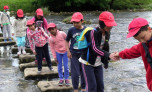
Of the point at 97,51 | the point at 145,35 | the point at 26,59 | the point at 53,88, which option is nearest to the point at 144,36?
the point at 145,35

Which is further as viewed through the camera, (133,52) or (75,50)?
(75,50)

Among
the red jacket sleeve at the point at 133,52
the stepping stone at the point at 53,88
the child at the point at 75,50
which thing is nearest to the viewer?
the red jacket sleeve at the point at 133,52

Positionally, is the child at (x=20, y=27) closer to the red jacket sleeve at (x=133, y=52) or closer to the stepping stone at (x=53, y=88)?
the stepping stone at (x=53, y=88)

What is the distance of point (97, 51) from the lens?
404 centimetres

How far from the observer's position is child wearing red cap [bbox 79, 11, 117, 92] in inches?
158

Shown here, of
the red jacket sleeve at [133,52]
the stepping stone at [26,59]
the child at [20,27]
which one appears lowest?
the stepping stone at [26,59]

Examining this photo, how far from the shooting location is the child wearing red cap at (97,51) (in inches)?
158

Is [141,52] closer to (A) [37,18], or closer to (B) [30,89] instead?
(B) [30,89]

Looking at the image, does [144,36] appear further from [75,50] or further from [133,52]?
[75,50]

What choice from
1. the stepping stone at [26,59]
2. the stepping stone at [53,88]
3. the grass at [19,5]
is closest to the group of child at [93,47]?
the stepping stone at [53,88]

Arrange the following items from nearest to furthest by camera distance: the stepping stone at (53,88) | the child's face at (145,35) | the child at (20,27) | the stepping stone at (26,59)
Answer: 1. the child's face at (145,35)
2. the stepping stone at (53,88)
3. the stepping stone at (26,59)
4. the child at (20,27)

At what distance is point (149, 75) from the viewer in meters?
3.11

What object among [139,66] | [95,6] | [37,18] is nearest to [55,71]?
[37,18]

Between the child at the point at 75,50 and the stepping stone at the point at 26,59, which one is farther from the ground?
the child at the point at 75,50
